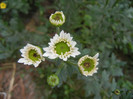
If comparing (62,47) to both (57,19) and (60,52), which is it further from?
(57,19)

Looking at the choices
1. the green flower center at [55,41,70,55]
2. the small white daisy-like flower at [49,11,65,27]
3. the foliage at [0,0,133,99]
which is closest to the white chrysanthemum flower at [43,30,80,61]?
the green flower center at [55,41,70,55]

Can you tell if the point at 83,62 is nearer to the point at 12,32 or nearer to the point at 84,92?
the point at 84,92

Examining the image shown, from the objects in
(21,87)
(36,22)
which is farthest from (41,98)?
(36,22)

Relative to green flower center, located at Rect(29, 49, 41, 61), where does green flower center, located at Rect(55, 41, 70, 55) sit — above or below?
above

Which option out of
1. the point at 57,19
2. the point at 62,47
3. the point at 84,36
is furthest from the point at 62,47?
the point at 84,36

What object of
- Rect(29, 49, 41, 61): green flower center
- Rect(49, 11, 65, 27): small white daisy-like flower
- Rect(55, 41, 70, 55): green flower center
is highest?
Rect(49, 11, 65, 27): small white daisy-like flower

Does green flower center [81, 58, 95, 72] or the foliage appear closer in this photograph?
green flower center [81, 58, 95, 72]

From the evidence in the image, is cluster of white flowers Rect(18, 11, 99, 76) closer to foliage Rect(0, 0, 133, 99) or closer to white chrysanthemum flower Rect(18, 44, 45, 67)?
white chrysanthemum flower Rect(18, 44, 45, 67)
